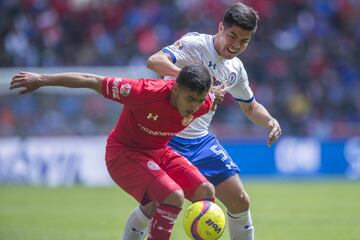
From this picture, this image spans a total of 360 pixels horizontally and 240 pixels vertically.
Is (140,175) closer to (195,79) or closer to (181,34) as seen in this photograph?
(195,79)

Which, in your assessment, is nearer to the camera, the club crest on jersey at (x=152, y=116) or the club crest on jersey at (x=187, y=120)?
the club crest on jersey at (x=152, y=116)

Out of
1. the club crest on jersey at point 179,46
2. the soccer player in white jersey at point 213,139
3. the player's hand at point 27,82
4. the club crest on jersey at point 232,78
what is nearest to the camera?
the player's hand at point 27,82

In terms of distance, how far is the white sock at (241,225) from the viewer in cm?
838

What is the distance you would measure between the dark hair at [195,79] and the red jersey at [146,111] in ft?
0.93

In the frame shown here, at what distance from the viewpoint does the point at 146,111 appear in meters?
7.54

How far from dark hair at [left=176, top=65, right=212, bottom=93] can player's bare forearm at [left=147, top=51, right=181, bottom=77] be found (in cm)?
43

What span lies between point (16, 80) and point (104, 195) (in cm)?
1082

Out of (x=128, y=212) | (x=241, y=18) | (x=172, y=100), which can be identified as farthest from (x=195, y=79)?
(x=128, y=212)

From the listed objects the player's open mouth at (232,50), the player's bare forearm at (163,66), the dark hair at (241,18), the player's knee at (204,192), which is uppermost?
the dark hair at (241,18)

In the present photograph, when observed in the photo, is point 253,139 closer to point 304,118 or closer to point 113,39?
point 304,118

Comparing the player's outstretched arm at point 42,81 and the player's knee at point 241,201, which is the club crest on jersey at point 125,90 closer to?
the player's outstretched arm at point 42,81

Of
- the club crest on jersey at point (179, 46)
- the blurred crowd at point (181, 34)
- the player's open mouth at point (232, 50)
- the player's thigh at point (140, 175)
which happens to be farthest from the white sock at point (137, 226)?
the blurred crowd at point (181, 34)

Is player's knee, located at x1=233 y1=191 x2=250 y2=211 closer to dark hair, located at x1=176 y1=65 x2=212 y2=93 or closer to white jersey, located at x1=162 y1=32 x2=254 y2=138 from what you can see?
white jersey, located at x1=162 y1=32 x2=254 y2=138

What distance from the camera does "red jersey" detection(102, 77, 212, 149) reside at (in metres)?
7.43
